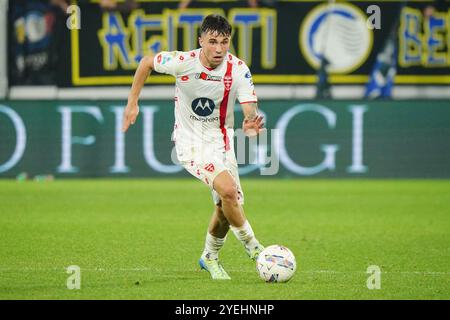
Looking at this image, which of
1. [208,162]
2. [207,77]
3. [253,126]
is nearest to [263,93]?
[207,77]

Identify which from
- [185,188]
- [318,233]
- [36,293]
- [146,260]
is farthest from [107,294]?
[185,188]

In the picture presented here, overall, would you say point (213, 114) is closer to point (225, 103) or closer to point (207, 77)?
point (225, 103)

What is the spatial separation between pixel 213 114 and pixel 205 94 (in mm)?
201

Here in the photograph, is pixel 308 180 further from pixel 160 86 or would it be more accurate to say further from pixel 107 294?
pixel 107 294

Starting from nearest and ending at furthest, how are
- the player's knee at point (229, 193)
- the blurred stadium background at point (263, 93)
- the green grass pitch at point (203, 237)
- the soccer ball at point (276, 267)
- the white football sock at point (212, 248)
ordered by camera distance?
the green grass pitch at point (203, 237) < the soccer ball at point (276, 267) < the player's knee at point (229, 193) < the white football sock at point (212, 248) < the blurred stadium background at point (263, 93)

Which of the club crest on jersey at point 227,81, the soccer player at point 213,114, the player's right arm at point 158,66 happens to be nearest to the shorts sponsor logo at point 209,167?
the soccer player at point 213,114

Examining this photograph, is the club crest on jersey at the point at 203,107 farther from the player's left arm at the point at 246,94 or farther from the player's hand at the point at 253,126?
the player's hand at the point at 253,126

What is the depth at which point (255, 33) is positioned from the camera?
1919cm

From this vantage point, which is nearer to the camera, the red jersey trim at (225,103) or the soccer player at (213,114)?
the soccer player at (213,114)

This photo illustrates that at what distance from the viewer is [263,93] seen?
19.8 meters

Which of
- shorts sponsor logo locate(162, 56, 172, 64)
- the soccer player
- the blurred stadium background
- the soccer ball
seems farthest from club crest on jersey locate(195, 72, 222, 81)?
the blurred stadium background

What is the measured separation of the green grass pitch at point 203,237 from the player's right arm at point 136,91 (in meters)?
1.29

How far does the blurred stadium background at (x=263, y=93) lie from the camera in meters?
18.3

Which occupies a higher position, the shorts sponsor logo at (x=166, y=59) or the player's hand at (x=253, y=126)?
the shorts sponsor logo at (x=166, y=59)
